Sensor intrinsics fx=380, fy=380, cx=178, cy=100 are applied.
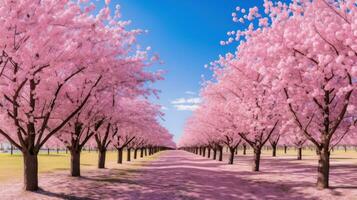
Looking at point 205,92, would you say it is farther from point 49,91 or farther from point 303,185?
point 49,91

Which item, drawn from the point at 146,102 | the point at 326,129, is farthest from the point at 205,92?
the point at 326,129

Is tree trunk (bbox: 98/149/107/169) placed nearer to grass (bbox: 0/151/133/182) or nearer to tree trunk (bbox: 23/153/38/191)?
grass (bbox: 0/151/133/182)

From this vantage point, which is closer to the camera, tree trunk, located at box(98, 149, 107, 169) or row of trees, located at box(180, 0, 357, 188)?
row of trees, located at box(180, 0, 357, 188)

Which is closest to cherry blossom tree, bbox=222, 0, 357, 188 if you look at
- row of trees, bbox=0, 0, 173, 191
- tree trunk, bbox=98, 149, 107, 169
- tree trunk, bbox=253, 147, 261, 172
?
row of trees, bbox=0, 0, 173, 191

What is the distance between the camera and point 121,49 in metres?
19.1

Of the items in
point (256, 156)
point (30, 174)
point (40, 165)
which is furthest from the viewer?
point (40, 165)

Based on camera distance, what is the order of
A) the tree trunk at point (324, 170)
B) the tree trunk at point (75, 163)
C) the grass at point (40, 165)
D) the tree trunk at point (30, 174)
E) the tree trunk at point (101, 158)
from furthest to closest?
the tree trunk at point (101, 158) → the grass at point (40, 165) → the tree trunk at point (75, 163) → the tree trunk at point (324, 170) → the tree trunk at point (30, 174)

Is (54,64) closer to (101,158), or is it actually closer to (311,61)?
(311,61)

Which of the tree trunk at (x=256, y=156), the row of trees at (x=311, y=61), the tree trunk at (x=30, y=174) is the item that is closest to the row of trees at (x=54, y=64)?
the tree trunk at (x=30, y=174)

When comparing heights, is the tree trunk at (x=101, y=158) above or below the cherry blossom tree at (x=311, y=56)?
below

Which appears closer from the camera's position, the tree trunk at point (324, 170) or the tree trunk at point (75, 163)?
the tree trunk at point (324, 170)

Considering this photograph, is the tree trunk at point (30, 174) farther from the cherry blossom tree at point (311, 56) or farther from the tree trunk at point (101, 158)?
the tree trunk at point (101, 158)

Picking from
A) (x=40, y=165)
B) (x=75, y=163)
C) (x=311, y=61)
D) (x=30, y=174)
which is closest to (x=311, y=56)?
(x=311, y=61)

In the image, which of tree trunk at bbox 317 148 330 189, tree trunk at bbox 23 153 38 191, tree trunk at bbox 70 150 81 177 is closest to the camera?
tree trunk at bbox 23 153 38 191
